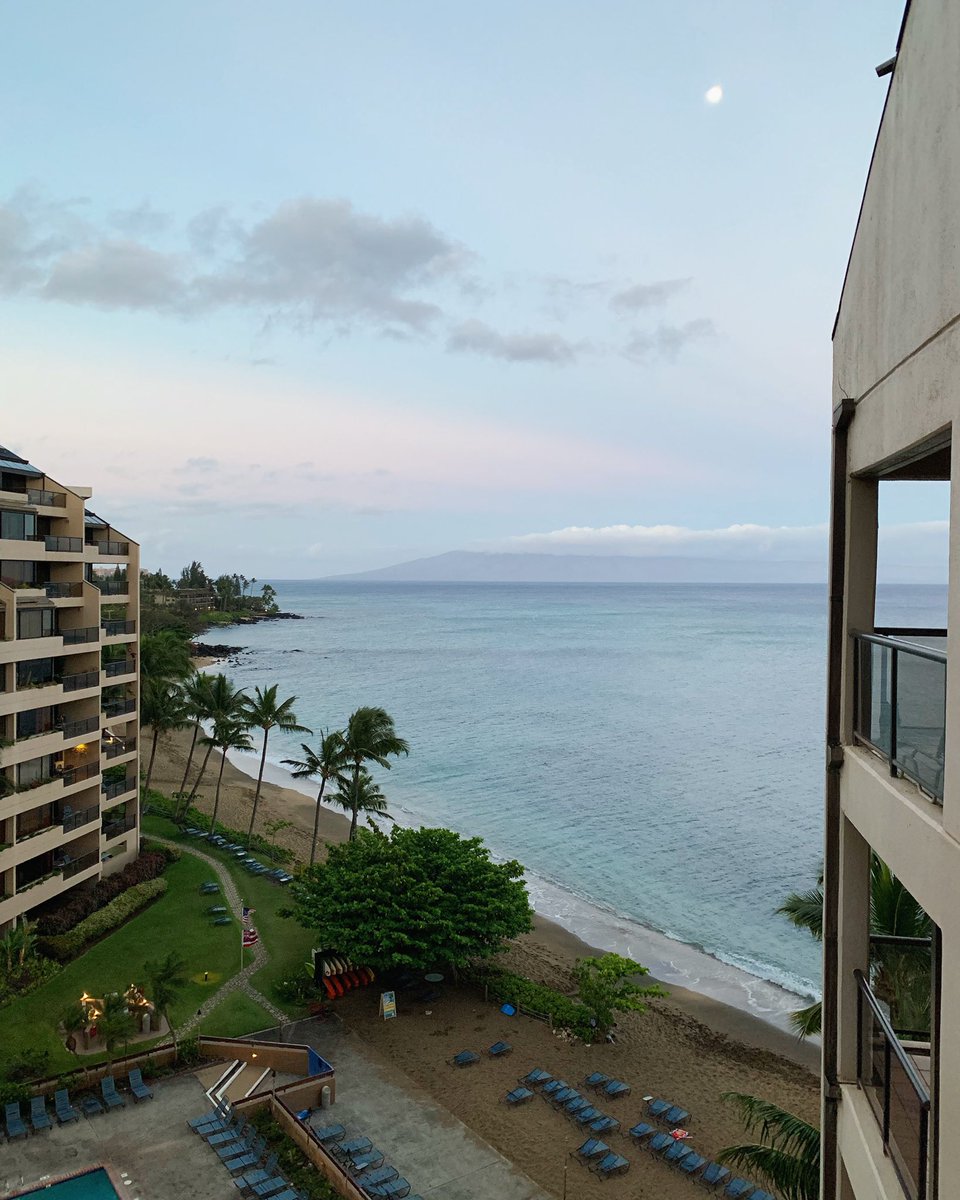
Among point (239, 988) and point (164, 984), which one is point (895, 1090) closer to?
point (164, 984)

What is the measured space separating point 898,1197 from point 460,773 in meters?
60.4

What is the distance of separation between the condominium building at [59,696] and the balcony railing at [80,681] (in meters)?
0.04

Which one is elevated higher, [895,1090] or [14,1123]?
[895,1090]

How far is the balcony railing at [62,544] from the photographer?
2925 centimetres

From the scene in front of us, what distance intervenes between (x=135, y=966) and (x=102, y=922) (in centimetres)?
294

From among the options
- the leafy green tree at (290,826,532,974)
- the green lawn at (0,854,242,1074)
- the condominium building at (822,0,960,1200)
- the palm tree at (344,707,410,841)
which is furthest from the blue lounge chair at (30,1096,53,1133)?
the palm tree at (344,707,410,841)

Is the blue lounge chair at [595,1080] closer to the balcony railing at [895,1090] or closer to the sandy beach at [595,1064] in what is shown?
the sandy beach at [595,1064]

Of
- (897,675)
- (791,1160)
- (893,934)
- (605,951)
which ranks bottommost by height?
(605,951)

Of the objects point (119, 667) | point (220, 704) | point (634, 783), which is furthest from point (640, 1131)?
point (634, 783)

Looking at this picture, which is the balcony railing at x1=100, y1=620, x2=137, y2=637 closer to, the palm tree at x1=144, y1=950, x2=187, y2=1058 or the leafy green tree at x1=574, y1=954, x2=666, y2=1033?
the palm tree at x1=144, y1=950, x2=187, y2=1058

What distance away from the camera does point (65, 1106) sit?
19.6 m

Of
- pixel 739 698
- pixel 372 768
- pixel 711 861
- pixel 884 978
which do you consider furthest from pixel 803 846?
pixel 739 698

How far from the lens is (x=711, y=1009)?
30.8 m

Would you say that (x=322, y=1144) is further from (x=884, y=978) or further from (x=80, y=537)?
(x=80, y=537)
